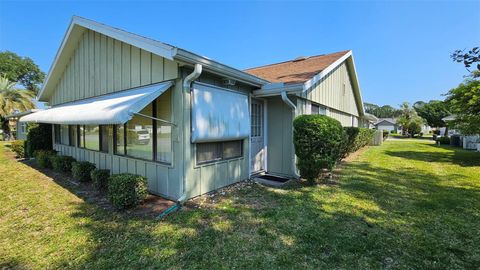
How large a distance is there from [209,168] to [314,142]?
3314mm

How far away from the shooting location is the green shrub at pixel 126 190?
520 cm

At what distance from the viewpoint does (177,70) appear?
5551 millimetres

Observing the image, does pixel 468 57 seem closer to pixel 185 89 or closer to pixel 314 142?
pixel 314 142

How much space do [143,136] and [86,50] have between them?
18.5ft

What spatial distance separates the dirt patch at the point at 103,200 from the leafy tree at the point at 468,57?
571cm

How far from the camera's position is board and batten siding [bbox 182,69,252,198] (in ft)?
18.6

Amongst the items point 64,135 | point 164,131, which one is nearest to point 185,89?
point 164,131

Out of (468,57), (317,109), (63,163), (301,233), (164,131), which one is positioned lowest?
(301,233)

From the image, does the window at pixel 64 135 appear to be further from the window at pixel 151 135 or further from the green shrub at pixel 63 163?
the window at pixel 151 135

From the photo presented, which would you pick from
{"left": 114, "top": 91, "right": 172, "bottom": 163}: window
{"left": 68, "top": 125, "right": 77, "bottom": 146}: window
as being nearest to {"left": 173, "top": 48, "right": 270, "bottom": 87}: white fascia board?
{"left": 114, "top": 91, "right": 172, "bottom": 163}: window

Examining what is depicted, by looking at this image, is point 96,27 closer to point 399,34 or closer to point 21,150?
point 21,150

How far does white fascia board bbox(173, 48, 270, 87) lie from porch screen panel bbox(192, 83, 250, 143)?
1.58 feet

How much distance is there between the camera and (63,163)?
928 centimetres

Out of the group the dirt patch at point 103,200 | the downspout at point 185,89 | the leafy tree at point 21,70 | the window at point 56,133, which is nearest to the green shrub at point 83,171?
the dirt patch at point 103,200
